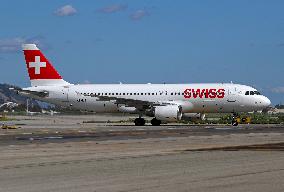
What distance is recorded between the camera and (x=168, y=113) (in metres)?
61.6

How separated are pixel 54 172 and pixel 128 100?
153ft

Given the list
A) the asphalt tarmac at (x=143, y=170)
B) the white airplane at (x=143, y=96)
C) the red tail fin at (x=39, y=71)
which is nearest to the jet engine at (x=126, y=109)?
the white airplane at (x=143, y=96)

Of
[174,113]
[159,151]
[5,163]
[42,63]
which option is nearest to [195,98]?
[174,113]

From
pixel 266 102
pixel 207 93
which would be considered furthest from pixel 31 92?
pixel 266 102

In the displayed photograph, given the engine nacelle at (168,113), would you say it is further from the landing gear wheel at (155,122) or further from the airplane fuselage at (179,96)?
the airplane fuselage at (179,96)

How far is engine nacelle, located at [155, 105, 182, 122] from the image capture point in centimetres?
6153

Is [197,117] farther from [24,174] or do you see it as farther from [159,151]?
[24,174]

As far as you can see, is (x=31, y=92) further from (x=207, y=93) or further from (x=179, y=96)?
(x=207, y=93)

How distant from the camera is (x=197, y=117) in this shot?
70.2 metres

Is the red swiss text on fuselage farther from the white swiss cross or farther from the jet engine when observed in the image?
the white swiss cross

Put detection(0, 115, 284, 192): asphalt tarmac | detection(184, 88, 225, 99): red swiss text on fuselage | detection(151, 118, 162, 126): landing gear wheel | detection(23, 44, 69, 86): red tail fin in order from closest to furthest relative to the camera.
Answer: detection(0, 115, 284, 192): asphalt tarmac < detection(184, 88, 225, 99): red swiss text on fuselage < detection(151, 118, 162, 126): landing gear wheel < detection(23, 44, 69, 86): red tail fin

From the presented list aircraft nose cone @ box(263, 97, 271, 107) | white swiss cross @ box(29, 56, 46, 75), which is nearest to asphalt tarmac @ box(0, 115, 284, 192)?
aircraft nose cone @ box(263, 97, 271, 107)

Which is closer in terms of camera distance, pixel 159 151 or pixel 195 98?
pixel 159 151

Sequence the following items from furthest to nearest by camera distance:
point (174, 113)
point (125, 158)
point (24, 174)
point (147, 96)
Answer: point (147, 96)
point (174, 113)
point (125, 158)
point (24, 174)
